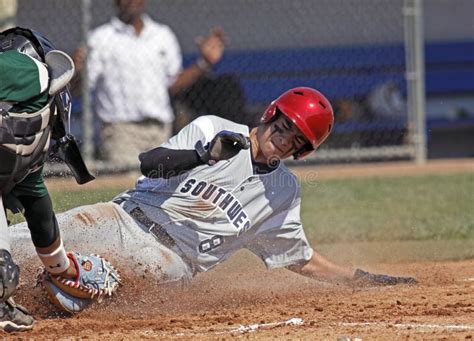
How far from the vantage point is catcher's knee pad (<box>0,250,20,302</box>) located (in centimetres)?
417

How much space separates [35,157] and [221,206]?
1.38m

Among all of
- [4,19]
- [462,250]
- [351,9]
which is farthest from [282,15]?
[462,250]

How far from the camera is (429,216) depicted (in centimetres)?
920

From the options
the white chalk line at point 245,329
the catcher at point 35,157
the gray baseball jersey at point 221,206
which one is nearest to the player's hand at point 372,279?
the gray baseball jersey at point 221,206

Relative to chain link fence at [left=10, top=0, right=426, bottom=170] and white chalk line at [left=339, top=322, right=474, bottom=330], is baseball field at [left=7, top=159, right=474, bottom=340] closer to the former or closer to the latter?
white chalk line at [left=339, top=322, right=474, bottom=330]

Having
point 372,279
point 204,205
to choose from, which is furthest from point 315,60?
point 204,205

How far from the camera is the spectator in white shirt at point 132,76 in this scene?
35.8ft

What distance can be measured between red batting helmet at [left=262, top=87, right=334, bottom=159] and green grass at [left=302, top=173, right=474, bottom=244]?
→ 2397 millimetres

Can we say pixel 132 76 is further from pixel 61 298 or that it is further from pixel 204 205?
pixel 61 298

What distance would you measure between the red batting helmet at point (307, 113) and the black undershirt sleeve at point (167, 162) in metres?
0.64

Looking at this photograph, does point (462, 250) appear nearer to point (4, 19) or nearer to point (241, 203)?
point (241, 203)

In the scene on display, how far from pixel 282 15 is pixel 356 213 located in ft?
15.4

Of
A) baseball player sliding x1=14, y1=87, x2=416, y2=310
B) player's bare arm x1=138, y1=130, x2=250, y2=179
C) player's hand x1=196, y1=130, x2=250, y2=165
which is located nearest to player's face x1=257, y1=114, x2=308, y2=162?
baseball player sliding x1=14, y1=87, x2=416, y2=310

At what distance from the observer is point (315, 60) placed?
13695 millimetres
